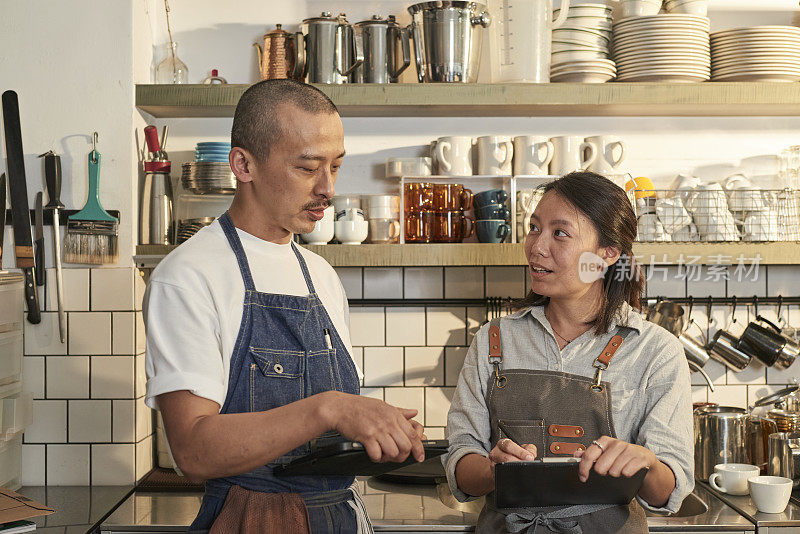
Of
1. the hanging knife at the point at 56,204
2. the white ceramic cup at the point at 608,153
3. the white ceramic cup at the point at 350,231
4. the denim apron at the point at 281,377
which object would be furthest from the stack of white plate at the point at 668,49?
the hanging knife at the point at 56,204

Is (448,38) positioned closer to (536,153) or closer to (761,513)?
(536,153)

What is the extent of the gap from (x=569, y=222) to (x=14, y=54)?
1.57m

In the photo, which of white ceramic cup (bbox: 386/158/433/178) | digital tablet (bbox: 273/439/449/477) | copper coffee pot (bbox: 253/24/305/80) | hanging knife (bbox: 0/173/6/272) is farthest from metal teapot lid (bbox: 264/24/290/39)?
digital tablet (bbox: 273/439/449/477)

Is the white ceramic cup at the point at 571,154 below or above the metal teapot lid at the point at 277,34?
below

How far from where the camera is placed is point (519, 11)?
217cm

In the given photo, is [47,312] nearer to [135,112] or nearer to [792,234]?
[135,112]

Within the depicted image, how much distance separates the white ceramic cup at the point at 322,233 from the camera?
220 centimetres

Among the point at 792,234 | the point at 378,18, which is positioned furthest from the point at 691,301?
the point at 378,18

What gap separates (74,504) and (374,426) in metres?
1.22

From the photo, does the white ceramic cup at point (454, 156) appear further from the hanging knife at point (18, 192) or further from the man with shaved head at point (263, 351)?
the hanging knife at point (18, 192)

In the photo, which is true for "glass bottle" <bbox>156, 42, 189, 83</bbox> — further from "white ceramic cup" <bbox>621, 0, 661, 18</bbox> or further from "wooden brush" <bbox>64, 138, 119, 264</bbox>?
"white ceramic cup" <bbox>621, 0, 661, 18</bbox>

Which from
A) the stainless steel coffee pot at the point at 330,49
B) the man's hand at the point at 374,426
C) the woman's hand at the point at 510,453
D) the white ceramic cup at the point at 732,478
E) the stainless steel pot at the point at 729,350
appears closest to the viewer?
the man's hand at the point at 374,426

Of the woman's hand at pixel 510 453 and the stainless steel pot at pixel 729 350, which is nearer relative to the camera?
the woman's hand at pixel 510 453

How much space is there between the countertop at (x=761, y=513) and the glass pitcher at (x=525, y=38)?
1.19 metres
